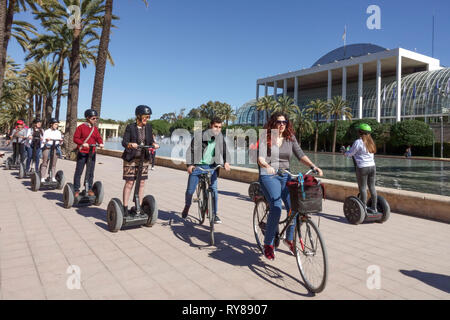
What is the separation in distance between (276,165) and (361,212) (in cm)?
291

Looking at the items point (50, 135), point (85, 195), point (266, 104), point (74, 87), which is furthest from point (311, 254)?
point (266, 104)

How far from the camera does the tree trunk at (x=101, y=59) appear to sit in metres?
17.3

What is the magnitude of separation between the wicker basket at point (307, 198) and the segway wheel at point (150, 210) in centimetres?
286

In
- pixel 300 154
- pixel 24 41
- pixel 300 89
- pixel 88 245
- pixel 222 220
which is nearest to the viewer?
pixel 300 154

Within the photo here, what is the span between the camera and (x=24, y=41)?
22.8m

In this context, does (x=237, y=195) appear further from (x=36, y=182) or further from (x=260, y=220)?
(x=36, y=182)

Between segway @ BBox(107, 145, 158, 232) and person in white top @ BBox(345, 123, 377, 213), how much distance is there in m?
3.71

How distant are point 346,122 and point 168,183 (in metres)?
54.6

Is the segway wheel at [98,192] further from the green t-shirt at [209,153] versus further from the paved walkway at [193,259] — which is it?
the green t-shirt at [209,153]

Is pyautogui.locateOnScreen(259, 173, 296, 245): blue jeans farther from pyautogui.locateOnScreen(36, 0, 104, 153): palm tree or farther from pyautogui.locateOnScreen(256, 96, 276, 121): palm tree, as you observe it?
pyautogui.locateOnScreen(256, 96, 276, 121): palm tree

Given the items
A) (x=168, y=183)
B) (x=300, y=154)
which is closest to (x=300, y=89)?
(x=168, y=183)

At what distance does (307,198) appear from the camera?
3.18 m
